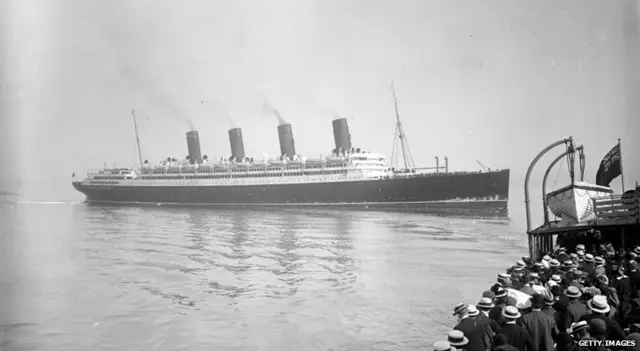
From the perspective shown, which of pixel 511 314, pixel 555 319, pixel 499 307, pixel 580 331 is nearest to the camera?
pixel 580 331

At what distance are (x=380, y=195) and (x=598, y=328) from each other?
137ft

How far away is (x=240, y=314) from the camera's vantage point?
934cm

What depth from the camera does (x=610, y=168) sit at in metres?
14.2

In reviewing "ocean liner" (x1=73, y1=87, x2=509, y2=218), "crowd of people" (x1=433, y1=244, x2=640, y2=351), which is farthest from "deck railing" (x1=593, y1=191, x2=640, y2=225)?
"ocean liner" (x1=73, y1=87, x2=509, y2=218)

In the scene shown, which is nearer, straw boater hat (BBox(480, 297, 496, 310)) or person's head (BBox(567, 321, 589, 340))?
person's head (BBox(567, 321, 589, 340))

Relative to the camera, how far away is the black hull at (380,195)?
135 feet

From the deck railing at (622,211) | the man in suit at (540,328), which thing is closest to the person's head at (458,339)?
the man in suit at (540,328)

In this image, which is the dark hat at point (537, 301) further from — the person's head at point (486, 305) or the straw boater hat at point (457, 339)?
the straw boater hat at point (457, 339)

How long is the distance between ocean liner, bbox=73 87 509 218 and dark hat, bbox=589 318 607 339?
3257 centimetres

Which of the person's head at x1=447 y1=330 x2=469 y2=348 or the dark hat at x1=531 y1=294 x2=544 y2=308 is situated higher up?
the dark hat at x1=531 y1=294 x2=544 y2=308

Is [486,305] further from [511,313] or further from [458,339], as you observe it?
[458,339]

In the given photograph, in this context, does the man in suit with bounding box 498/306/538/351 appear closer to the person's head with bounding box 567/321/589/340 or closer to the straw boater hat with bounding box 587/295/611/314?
the person's head with bounding box 567/321/589/340

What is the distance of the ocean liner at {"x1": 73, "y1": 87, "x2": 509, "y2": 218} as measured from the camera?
41.6m

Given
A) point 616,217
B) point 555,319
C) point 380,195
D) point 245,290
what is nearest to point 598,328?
point 555,319
